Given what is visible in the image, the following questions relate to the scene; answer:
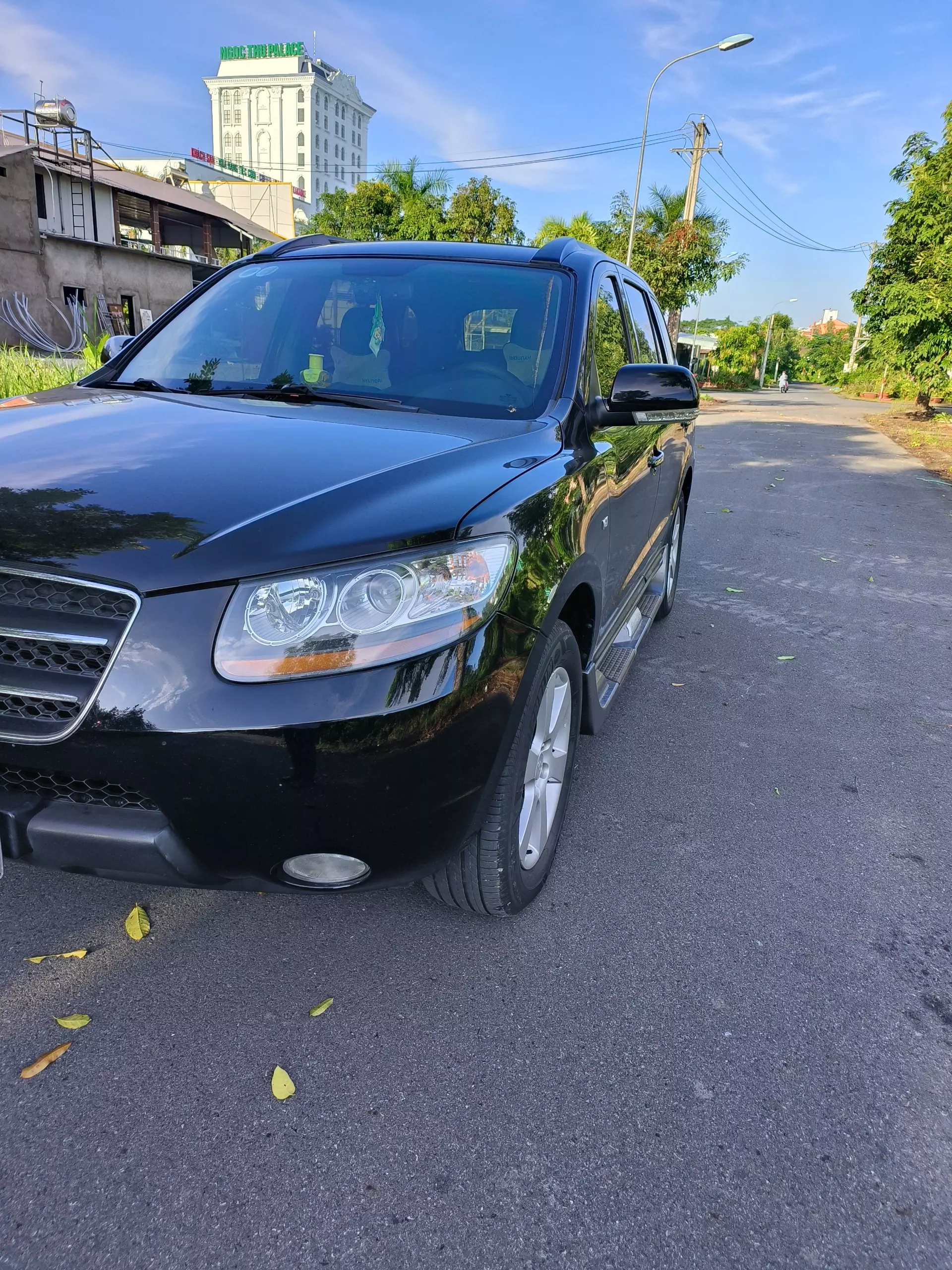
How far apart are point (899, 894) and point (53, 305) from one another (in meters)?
27.2

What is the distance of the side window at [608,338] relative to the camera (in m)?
3.07

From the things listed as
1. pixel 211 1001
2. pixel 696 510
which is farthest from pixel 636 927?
pixel 696 510

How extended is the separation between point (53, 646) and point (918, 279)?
24989 millimetres

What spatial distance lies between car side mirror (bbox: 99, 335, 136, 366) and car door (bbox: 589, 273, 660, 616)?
1884 millimetres

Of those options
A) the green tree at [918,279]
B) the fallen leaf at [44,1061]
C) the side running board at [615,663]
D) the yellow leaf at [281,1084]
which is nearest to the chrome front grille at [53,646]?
the fallen leaf at [44,1061]

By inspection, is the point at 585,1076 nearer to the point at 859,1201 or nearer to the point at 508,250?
the point at 859,1201

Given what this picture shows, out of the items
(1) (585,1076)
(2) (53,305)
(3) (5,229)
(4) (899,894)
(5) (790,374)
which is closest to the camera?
(1) (585,1076)

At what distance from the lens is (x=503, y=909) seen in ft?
7.47

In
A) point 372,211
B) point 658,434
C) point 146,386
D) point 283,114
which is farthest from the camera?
point 283,114

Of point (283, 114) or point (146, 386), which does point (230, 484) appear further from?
point (283, 114)

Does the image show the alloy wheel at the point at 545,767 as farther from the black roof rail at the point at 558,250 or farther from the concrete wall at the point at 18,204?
the concrete wall at the point at 18,204

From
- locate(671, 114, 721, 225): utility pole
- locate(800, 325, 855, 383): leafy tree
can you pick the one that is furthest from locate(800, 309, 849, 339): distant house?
locate(671, 114, 721, 225): utility pole

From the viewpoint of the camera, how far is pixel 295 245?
3633mm

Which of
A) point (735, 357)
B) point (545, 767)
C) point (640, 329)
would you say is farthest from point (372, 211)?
point (545, 767)
